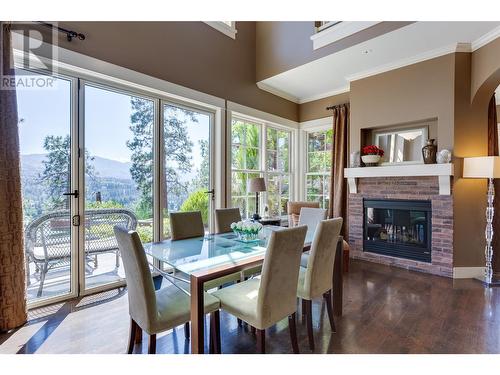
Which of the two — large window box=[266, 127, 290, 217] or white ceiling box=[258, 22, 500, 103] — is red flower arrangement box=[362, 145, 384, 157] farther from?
large window box=[266, 127, 290, 217]

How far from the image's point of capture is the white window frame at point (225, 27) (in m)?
4.05

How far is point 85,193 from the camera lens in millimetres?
2932

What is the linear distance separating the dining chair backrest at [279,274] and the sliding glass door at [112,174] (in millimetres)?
2233

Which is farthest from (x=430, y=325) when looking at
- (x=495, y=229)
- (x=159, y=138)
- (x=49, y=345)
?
(x=159, y=138)

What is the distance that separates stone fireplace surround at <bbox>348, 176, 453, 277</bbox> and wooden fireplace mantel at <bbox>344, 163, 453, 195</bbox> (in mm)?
94

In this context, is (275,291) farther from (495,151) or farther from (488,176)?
(495,151)

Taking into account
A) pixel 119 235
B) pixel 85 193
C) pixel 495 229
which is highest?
pixel 85 193

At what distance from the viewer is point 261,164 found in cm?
511

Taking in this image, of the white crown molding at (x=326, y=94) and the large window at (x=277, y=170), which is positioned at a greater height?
the white crown molding at (x=326, y=94)

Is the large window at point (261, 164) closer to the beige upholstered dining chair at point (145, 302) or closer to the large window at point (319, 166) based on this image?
the large window at point (319, 166)

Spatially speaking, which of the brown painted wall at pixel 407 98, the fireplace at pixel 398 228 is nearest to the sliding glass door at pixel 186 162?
the brown painted wall at pixel 407 98

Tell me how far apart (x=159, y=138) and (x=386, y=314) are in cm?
320

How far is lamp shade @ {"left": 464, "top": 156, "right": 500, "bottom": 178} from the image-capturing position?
10.4ft
